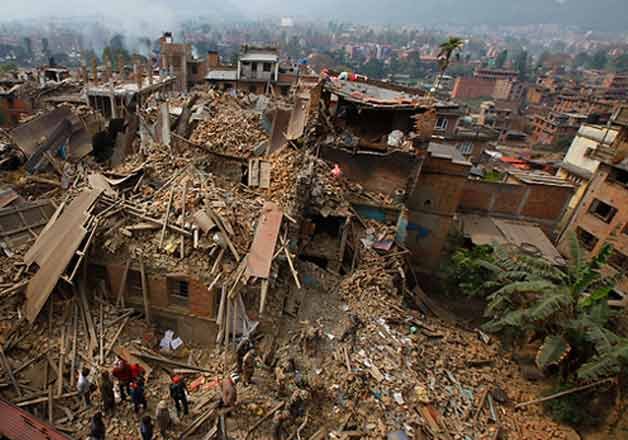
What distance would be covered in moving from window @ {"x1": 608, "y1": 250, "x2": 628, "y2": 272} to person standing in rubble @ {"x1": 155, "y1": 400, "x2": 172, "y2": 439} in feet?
75.8

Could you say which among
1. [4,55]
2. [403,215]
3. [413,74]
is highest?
[403,215]

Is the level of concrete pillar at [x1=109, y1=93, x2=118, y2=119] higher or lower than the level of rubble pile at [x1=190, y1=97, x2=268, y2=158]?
lower

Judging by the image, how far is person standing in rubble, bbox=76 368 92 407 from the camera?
371 inches

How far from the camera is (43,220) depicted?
1328 cm

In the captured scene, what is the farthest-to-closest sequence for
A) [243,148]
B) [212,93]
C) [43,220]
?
1. [212,93]
2. [243,148]
3. [43,220]

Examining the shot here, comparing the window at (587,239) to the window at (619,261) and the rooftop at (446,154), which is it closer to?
the window at (619,261)

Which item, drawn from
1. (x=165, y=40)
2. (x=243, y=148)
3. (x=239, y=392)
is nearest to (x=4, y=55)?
(x=165, y=40)

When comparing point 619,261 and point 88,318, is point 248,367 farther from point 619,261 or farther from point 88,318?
point 619,261

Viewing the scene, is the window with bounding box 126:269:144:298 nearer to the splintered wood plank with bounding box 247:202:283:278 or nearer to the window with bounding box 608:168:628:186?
→ the splintered wood plank with bounding box 247:202:283:278

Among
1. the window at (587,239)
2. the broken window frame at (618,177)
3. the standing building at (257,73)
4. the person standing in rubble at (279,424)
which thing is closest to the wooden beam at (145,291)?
the person standing in rubble at (279,424)

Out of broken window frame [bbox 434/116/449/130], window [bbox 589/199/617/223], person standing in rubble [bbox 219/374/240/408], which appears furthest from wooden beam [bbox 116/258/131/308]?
broken window frame [bbox 434/116/449/130]

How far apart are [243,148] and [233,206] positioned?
20.4 ft

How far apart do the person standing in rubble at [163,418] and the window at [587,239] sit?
2486cm

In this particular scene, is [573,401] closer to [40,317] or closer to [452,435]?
[452,435]
